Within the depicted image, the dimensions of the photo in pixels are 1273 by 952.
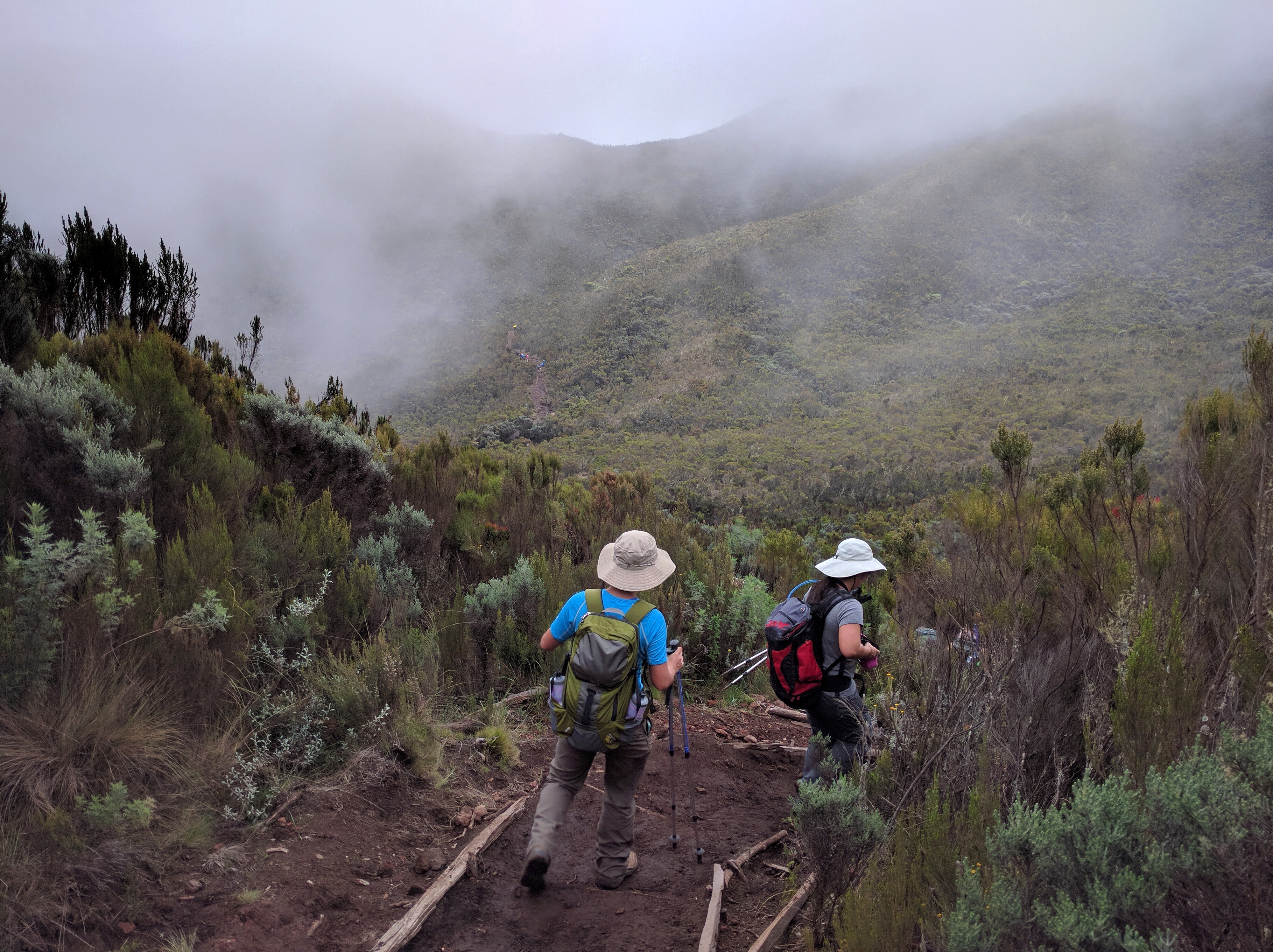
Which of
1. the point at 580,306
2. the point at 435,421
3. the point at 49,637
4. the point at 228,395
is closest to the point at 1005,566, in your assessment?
the point at 49,637

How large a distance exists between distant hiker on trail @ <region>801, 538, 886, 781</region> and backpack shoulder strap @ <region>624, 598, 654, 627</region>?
4.02 ft

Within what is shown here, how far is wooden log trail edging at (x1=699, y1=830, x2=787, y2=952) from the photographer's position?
9.96 ft

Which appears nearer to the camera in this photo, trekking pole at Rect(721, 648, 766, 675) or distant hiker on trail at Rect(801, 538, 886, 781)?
distant hiker on trail at Rect(801, 538, 886, 781)

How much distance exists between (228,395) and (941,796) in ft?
21.8

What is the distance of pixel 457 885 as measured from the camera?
11.0ft

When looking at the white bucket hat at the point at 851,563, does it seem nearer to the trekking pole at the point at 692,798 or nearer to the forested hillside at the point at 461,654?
the forested hillside at the point at 461,654

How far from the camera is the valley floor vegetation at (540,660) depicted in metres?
1.71

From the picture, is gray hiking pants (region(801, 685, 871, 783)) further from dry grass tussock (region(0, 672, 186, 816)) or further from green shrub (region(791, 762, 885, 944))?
dry grass tussock (region(0, 672, 186, 816))

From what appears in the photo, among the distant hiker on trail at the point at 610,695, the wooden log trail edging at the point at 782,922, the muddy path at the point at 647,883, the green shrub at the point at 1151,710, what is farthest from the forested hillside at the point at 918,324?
the green shrub at the point at 1151,710

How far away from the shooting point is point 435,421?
48219 mm

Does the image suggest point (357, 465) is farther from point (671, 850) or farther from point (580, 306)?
point (580, 306)

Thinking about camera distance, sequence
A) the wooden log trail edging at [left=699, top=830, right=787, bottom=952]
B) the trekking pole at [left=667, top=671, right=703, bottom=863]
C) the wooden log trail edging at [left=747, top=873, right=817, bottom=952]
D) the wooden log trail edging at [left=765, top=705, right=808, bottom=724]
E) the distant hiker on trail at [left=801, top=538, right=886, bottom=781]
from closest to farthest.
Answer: the wooden log trail edging at [left=747, top=873, right=817, bottom=952] < the wooden log trail edging at [left=699, top=830, right=787, bottom=952] < the trekking pole at [left=667, top=671, right=703, bottom=863] < the distant hiker on trail at [left=801, top=538, right=886, bottom=781] < the wooden log trail edging at [left=765, top=705, right=808, bottom=724]

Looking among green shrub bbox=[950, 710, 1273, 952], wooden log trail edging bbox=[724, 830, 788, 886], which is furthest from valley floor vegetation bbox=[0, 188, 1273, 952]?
wooden log trail edging bbox=[724, 830, 788, 886]

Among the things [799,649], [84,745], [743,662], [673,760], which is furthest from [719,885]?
[84,745]
